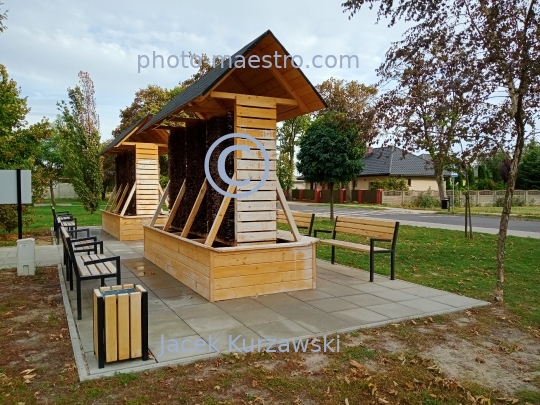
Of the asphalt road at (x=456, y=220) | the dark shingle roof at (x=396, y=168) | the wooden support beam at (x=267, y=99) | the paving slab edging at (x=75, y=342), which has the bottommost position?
the paving slab edging at (x=75, y=342)

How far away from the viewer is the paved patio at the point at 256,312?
4.28 m

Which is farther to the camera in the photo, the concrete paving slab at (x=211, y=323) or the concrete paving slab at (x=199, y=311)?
the concrete paving slab at (x=199, y=311)

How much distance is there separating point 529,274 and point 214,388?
6.95 m

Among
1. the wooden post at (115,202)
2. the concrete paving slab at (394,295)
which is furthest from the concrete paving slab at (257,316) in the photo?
the wooden post at (115,202)

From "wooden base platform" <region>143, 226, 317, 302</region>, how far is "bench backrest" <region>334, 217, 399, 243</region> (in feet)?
5.83

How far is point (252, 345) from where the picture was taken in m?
4.34

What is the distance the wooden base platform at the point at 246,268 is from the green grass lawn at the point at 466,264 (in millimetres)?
2219

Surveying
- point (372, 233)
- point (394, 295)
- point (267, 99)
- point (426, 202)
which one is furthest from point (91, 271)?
point (426, 202)

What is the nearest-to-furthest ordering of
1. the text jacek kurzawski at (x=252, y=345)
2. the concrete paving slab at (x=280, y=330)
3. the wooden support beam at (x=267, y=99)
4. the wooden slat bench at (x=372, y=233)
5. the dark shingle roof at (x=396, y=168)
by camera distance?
the text jacek kurzawski at (x=252, y=345) < the concrete paving slab at (x=280, y=330) < the wooden support beam at (x=267, y=99) < the wooden slat bench at (x=372, y=233) < the dark shingle roof at (x=396, y=168)

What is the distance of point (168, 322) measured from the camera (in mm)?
5047

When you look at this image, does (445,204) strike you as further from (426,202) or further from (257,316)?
(257,316)

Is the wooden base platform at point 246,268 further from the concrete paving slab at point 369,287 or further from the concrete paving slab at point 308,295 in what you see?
the concrete paving slab at point 369,287

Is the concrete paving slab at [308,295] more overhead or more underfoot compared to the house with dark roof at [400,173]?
more underfoot

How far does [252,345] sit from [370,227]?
4542mm
